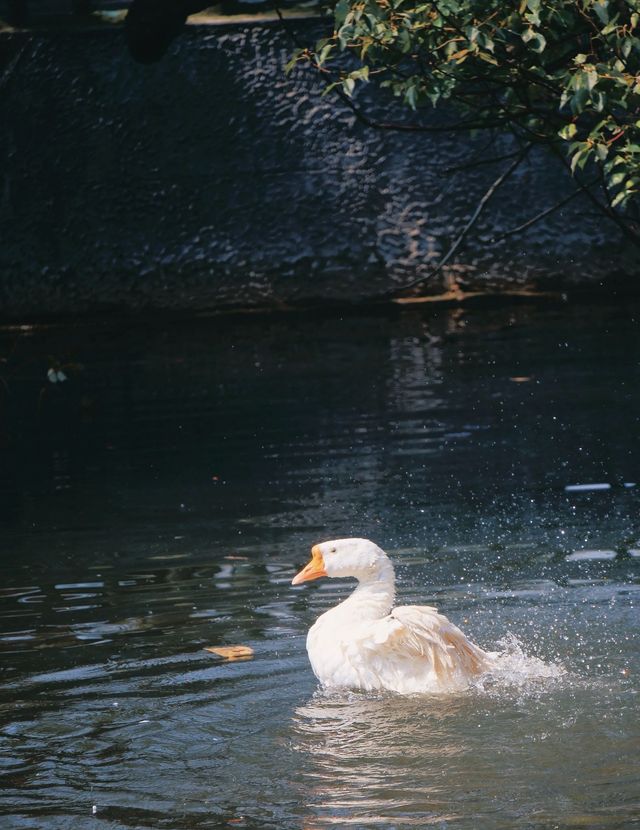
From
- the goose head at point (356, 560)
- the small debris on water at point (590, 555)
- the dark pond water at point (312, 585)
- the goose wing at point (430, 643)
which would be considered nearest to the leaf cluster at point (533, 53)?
the small debris on water at point (590, 555)

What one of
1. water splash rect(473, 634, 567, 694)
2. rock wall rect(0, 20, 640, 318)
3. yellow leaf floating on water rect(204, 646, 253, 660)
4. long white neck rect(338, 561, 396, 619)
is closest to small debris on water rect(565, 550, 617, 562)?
water splash rect(473, 634, 567, 694)

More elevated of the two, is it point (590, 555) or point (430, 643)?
point (430, 643)

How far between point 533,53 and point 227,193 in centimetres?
1104

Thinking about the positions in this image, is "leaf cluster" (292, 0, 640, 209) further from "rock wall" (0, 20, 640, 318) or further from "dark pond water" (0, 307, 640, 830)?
"rock wall" (0, 20, 640, 318)

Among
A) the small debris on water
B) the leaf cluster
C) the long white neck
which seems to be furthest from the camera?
the small debris on water

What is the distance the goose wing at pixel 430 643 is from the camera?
19.1ft

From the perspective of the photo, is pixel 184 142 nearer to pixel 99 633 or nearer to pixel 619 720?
pixel 99 633

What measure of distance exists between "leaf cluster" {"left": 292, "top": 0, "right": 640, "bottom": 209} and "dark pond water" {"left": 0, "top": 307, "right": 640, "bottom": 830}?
2.06m

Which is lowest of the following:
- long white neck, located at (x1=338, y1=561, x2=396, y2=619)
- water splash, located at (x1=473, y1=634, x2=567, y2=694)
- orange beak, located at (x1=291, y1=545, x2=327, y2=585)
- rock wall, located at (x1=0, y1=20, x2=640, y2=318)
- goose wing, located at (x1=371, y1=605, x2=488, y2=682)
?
water splash, located at (x1=473, y1=634, x2=567, y2=694)

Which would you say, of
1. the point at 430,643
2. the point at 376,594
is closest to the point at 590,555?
the point at 376,594

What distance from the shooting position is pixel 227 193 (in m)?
18.7

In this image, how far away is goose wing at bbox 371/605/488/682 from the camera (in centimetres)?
582

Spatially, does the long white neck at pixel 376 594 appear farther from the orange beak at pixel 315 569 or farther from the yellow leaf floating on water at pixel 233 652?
the yellow leaf floating on water at pixel 233 652

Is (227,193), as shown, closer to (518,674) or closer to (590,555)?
(590,555)
